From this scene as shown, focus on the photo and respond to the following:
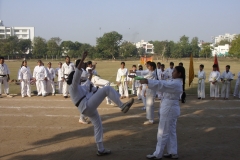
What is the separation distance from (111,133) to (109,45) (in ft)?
234

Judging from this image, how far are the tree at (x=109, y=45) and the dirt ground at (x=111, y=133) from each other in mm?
66686

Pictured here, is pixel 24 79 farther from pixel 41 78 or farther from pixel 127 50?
pixel 127 50

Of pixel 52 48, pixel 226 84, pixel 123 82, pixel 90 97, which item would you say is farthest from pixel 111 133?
pixel 52 48

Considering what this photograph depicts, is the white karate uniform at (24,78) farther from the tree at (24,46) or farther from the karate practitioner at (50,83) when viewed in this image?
the tree at (24,46)

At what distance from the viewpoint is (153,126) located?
27.6 ft

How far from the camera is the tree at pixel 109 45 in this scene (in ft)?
255

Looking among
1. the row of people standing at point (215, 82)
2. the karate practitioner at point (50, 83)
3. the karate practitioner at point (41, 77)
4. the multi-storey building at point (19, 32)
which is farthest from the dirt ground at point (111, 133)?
the multi-storey building at point (19, 32)

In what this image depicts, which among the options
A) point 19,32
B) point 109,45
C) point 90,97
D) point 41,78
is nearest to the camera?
point 90,97

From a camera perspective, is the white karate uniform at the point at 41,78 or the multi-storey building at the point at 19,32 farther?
the multi-storey building at the point at 19,32

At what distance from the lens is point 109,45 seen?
7794 centimetres

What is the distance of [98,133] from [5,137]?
10.1 ft

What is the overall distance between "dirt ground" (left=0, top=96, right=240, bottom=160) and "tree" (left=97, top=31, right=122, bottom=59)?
66.7m

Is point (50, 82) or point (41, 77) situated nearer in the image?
point (41, 77)

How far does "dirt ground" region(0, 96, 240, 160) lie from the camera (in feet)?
19.6
